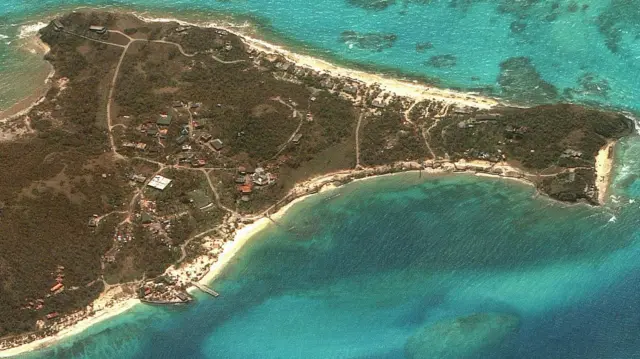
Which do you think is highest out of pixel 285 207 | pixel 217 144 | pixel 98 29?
pixel 98 29

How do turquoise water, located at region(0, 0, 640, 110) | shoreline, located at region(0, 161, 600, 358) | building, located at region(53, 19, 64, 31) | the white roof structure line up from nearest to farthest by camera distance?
shoreline, located at region(0, 161, 600, 358), the white roof structure, turquoise water, located at region(0, 0, 640, 110), building, located at region(53, 19, 64, 31)

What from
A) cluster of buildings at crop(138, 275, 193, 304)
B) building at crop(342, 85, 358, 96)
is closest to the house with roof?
cluster of buildings at crop(138, 275, 193, 304)

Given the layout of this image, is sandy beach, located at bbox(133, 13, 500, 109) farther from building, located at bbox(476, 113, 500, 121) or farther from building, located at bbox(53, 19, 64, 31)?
building, located at bbox(53, 19, 64, 31)

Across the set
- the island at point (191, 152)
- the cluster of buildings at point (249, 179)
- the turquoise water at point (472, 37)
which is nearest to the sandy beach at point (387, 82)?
the island at point (191, 152)

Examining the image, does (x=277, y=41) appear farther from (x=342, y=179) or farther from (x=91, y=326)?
(x=91, y=326)

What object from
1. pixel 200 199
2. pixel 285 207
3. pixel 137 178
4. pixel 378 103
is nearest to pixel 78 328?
pixel 137 178

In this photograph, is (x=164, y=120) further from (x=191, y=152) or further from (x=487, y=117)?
(x=487, y=117)

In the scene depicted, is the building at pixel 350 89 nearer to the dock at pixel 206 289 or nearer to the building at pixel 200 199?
the building at pixel 200 199
